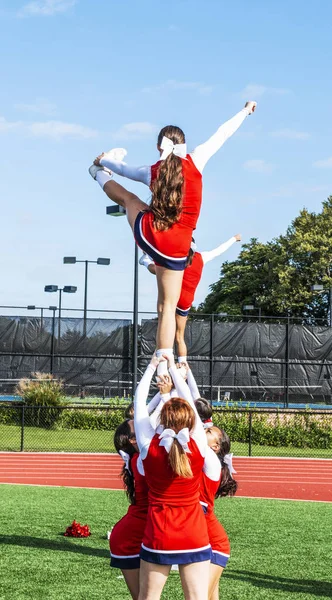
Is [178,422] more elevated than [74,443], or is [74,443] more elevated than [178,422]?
[178,422]

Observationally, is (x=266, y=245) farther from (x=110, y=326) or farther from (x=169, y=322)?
(x=169, y=322)

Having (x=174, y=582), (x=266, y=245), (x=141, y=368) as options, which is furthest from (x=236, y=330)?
(x=266, y=245)

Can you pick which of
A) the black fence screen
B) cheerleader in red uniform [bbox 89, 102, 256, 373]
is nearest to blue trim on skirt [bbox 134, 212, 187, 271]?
cheerleader in red uniform [bbox 89, 102, 256, 373]

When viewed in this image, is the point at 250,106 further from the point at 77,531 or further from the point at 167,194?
the point at 77,531

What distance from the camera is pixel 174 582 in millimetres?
7430

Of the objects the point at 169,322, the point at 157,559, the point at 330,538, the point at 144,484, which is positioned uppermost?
the point at 169,322

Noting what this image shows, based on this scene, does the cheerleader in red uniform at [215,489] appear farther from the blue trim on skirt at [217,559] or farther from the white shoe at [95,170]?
the white shoe at [95,170]

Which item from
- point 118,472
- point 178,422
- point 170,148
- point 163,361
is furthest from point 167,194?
point 118,472

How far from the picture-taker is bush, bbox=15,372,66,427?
2281 cm

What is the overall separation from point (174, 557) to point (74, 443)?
17183 mm

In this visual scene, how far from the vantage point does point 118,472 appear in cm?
1681

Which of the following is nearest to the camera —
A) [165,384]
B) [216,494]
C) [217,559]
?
[165,384]

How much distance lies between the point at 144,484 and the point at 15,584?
3104mm

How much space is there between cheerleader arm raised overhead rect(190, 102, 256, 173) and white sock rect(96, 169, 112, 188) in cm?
44
